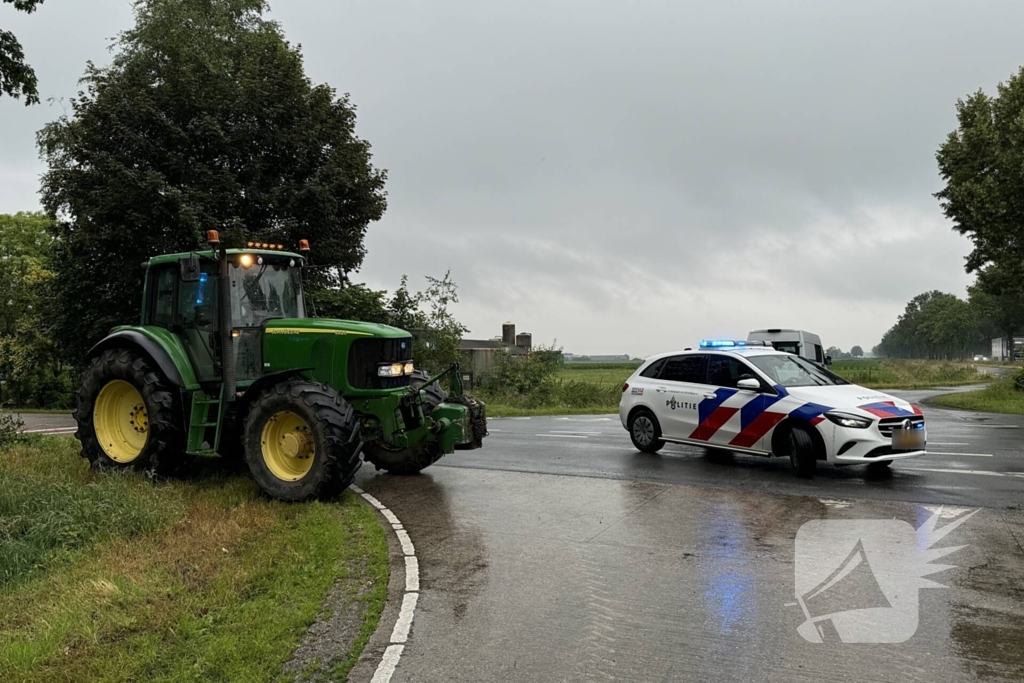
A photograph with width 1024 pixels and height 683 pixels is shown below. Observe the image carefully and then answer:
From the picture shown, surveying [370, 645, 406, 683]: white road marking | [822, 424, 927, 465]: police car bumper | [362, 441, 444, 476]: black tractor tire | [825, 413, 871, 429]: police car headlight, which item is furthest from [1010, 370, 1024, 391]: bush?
[370, 645, 406, 683]: white road marking

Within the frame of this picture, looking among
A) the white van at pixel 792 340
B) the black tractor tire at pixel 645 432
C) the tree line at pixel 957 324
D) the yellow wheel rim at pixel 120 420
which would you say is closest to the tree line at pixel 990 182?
the white van at pixel 792 340

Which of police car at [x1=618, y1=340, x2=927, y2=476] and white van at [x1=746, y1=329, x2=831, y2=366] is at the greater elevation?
white van at [x1=746, y1=329, x2=831, y2=366]

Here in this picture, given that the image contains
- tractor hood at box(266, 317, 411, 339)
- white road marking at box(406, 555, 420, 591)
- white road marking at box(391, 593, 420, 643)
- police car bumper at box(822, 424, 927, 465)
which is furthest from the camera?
police car bumper at box(822, 424, 927, 465)

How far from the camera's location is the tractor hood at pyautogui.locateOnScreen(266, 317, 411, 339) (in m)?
9.18

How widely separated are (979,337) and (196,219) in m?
145

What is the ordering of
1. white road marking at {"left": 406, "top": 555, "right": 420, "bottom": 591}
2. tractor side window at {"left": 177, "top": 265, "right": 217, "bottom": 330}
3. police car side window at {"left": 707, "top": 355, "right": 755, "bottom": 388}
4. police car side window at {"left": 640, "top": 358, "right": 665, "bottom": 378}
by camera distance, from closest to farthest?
1. white road marking at {"left": 406, "top": 555, "right": 420, "bottom": 591}
2. tractor side window at {"left": 177, "top": 265, "right": 217, "bottom": 330}
3. police car side window at {"left": 707, "top": 355, "right": 755, "bottom": 388}
4. police car side window at {"left": 640, "top": 358, "right": 665, "bottom": 378}

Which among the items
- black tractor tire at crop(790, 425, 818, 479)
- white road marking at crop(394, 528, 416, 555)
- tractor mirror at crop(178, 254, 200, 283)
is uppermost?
tractor mirror at crop(178, 254, 200, 283)

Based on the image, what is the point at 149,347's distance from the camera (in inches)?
377

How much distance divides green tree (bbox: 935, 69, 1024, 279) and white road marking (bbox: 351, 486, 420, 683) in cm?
2262

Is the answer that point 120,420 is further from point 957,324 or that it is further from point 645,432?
point 957,324

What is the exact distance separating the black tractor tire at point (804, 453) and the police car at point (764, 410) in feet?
0.04

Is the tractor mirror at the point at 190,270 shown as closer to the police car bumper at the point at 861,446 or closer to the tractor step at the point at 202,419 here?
the tractor step at the point at 202,419

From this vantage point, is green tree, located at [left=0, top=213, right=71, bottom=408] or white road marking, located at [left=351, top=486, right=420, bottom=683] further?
green tree, located at [left=0, top=213, right=71, bottom=408]

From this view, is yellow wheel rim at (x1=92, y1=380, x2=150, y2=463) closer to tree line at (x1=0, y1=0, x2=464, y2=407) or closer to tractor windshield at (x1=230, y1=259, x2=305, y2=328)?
tractor windshield at (x1=230, y1=259, x2=305, y2=328)
